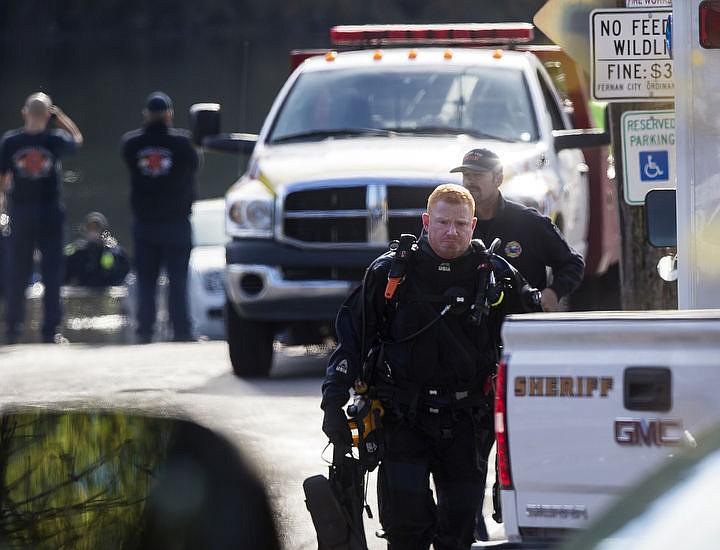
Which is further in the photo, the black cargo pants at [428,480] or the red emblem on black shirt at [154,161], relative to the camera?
the red emblem on black shirt at [154,161]

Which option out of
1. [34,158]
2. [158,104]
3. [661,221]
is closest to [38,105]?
[34,158]

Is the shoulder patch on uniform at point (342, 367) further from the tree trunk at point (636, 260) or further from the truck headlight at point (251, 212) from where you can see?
the truck headlight at point (251, 212)

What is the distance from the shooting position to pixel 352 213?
1064cm

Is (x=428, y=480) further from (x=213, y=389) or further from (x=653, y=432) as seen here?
(x=213, y=389)

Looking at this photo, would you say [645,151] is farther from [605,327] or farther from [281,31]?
[281,31]

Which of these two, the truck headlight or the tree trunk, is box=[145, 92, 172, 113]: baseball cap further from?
the tree trunk

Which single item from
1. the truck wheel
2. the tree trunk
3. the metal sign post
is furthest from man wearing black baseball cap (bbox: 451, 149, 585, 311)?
the truck wheel

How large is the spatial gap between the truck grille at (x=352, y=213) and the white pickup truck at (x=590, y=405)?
5749 millimetres

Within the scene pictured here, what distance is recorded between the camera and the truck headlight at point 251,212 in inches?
426

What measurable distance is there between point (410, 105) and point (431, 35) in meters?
1.39

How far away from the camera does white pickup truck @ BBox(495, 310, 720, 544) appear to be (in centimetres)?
447

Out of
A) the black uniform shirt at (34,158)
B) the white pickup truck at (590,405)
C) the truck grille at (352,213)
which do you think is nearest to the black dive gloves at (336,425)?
the white pickup truck at (590,405)

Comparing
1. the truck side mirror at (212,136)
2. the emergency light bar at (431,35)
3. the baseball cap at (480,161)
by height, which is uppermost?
the emergency light bar at (431,35)

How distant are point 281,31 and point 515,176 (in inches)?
3341
